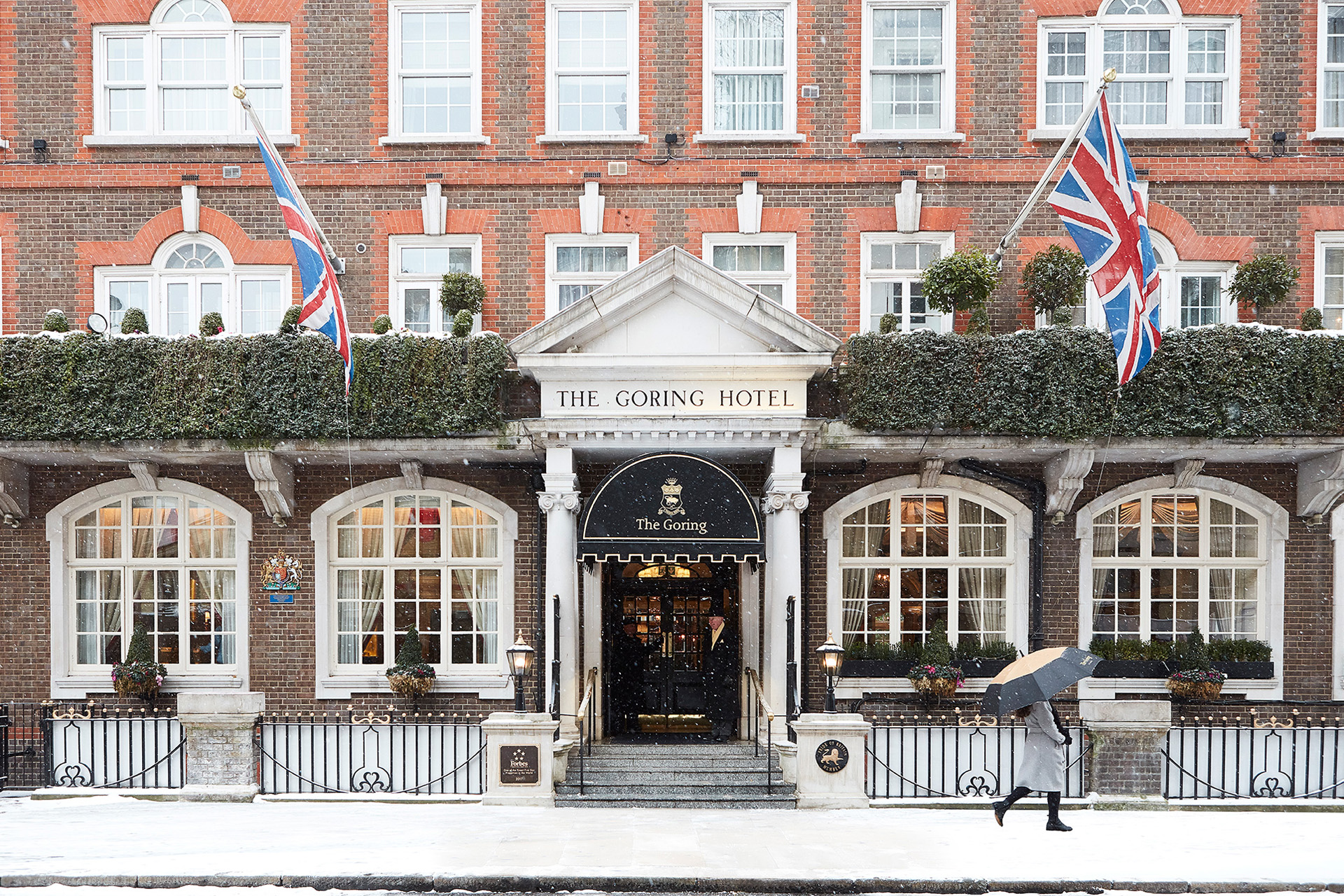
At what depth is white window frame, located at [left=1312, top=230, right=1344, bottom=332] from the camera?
15.8 m

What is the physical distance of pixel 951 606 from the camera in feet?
52.2

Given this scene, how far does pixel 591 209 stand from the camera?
15859mm

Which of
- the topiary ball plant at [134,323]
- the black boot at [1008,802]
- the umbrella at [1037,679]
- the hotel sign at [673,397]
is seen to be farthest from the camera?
the topiary ball plant at [134,323]

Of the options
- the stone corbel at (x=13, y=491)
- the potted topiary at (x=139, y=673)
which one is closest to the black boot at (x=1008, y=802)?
the potted topiary at (x=139, y=673)

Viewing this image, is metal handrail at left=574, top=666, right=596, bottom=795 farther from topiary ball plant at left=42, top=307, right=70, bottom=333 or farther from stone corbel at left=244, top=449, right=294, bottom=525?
topiary ball plant at left=42, top=307, right=70, bottom=333

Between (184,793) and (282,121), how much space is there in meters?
9.96

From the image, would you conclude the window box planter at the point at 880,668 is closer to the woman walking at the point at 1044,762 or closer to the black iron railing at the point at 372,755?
the woman walking at the point at 1044,762

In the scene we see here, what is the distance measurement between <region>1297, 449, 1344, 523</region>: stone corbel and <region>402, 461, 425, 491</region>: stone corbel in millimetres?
13280

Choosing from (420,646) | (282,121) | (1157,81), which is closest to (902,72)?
(1157,81)

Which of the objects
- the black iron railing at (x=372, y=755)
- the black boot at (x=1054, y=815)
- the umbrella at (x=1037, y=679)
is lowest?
the black iron railing at (x=372, y=755)

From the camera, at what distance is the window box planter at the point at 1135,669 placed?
15.5 m

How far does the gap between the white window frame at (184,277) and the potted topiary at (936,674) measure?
11.1 meters

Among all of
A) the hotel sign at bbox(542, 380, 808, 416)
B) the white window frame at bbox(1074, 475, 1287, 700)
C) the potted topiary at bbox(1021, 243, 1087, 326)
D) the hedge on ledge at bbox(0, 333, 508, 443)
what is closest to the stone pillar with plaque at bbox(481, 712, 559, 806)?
the hotel sign at bbox(542, 380, 808, 416)

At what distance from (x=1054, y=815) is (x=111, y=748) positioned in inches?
492
